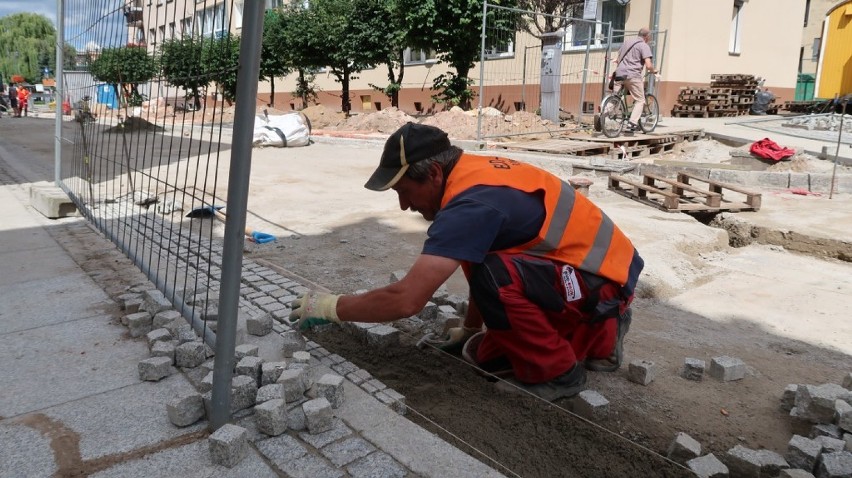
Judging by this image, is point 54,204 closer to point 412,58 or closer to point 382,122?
point 382,122

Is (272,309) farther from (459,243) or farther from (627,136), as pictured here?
(627,136)

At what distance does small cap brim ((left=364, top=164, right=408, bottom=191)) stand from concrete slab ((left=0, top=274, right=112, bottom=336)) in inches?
83.6

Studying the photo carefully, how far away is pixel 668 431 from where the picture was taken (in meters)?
2.63

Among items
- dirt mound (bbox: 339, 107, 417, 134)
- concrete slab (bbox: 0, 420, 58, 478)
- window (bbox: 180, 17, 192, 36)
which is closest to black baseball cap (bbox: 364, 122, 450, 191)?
concrete slab (bbox: 0, 420, 58, 478)

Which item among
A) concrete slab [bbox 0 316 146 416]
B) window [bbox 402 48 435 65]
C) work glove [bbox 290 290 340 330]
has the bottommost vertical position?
concrete slab [bbox 0 316 146 416]

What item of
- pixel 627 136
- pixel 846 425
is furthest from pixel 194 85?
pixel 627 136

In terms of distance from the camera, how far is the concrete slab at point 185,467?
2.10 meters

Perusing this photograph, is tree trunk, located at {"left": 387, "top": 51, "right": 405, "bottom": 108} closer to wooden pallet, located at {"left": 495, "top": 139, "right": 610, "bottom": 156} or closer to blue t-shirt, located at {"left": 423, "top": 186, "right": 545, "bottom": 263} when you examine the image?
wooden pallet, located at {"left": 495, "top": 139, "right": 610, "bottom": 156}

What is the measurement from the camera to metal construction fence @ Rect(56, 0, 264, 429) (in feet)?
7.05

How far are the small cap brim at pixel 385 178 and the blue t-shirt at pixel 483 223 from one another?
0.27 meters

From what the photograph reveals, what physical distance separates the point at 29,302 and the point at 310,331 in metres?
1.87

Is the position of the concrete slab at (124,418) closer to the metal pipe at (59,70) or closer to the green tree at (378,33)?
the metal pipe at (59,70)

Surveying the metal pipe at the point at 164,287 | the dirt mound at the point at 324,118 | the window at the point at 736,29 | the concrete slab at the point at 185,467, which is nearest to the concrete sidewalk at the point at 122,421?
the concrete slab at the point at 185,467

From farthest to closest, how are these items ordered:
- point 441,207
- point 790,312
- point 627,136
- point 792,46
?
point 792,46
point 627,136
point 790,312
point 441,207
